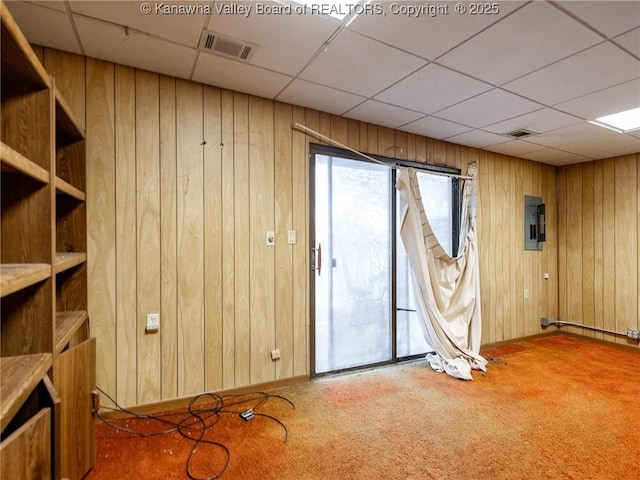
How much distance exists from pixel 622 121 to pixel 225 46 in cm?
345

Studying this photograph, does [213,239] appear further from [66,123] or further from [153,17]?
[153,17]

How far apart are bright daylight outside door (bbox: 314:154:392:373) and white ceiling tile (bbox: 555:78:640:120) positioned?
1.56 metres

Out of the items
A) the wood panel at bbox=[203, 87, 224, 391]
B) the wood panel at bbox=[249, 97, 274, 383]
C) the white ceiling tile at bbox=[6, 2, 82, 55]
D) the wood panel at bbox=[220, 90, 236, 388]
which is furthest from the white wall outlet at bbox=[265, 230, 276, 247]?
the white ceiling tile at bbox=[6, 2, 82, 55]

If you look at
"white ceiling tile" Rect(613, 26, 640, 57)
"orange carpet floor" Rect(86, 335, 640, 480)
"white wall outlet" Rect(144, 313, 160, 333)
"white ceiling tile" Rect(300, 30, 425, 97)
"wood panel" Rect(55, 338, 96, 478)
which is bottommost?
"orange carpet floor" Rect(86, 335, 640, 480)

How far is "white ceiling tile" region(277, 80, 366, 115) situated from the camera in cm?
243

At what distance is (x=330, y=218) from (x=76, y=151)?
1866 millimetres

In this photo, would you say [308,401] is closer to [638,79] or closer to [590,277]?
[638,79]

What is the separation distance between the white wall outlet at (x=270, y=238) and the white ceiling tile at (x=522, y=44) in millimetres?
1645

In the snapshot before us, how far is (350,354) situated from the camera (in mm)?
3078

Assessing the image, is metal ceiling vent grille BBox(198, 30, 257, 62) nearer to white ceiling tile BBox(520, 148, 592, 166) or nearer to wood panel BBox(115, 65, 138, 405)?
wood panel BBox(115, 65, 138, 405)

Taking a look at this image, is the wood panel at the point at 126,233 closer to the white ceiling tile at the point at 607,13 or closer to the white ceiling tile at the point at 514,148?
the white ceiling tile at the point at 607,13

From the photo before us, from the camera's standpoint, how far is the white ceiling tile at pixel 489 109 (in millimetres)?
2557

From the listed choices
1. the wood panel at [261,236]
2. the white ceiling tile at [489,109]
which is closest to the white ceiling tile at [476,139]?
the white ceiling tile at [489,109]

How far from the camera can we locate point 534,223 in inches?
172
